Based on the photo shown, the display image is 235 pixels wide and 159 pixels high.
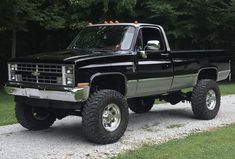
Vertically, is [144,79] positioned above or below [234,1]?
below

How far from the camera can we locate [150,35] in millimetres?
10688

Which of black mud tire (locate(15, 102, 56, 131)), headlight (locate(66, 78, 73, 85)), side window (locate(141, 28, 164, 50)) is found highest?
side window (locate(141, 28, 164, 50))

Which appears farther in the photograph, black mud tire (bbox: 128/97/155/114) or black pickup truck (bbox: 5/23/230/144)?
black mud tire (bbox: 128/97/155/114)

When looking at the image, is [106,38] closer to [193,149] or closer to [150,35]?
[150,35]

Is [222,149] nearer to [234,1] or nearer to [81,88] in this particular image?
[81,88]

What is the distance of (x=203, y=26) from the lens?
82.1 feet

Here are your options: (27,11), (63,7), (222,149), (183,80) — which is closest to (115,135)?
(222,149)

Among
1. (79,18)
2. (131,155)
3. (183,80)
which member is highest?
(79,18)

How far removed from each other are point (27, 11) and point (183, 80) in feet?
34.1

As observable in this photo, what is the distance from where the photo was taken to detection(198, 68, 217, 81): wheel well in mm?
12089

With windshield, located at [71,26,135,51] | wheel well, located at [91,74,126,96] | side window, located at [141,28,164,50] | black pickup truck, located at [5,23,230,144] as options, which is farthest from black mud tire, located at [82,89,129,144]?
side window, located at [141,28,164,50]

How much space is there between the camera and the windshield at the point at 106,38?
9914mm

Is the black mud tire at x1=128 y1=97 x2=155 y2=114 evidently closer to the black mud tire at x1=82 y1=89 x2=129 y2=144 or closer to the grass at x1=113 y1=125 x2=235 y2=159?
the grass at x1=113 y1=125 x2=235 y2=159

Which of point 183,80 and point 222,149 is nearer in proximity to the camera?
point 222,149
